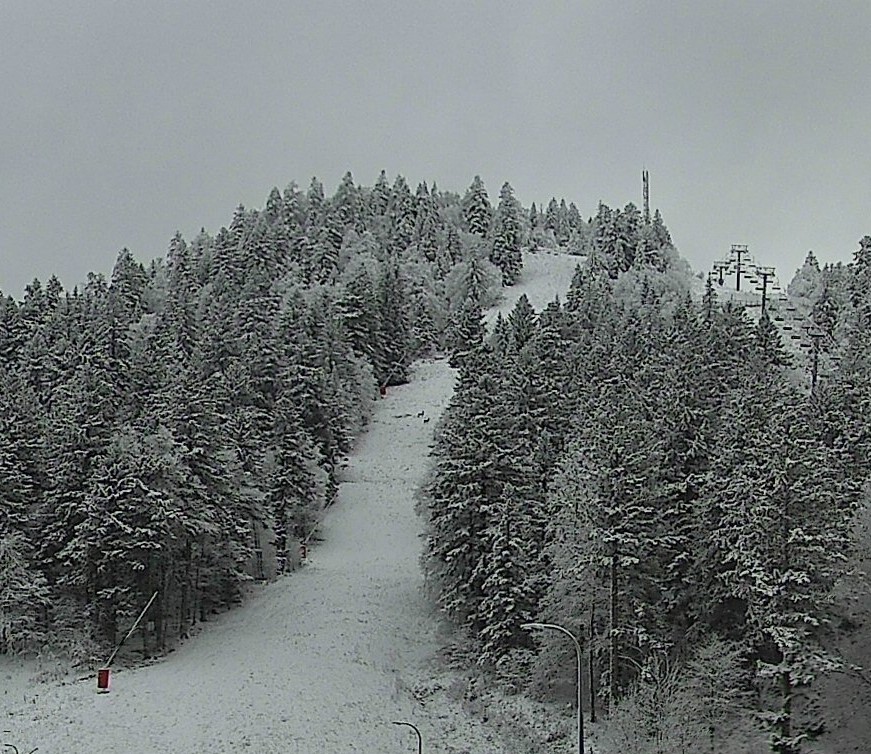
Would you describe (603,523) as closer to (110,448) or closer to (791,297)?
(110,448)

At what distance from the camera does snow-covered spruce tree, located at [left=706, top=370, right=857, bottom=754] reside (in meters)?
28.8

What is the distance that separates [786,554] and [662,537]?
6.09 m

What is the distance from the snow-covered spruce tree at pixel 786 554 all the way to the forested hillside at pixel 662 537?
0.07 meters

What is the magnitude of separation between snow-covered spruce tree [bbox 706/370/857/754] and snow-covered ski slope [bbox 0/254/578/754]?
10.8m

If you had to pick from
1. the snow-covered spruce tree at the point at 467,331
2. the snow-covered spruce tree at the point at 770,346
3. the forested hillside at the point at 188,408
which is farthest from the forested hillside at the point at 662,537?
the snow-covered spruce tree at the point at 467,331

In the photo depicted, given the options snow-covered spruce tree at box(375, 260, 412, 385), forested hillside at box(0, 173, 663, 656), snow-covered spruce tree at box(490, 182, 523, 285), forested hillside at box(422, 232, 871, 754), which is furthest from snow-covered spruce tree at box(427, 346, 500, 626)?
snow-covered spruce tree at box(490, 182, 523, 285)

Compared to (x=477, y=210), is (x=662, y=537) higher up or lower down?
lower down

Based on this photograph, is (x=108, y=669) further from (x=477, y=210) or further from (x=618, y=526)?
(x=477, y=210)

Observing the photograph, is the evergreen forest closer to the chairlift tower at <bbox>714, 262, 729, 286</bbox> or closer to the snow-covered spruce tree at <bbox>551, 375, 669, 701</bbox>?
the snow-covered spruce tree at <bbox>551, 375, 669, 701</bbox>

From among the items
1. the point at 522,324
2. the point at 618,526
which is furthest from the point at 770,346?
the point at 618,526

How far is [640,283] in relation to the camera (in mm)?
130000

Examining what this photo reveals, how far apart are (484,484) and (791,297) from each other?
11151 centimetres

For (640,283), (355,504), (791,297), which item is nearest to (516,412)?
(355,504)

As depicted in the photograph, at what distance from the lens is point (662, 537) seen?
35125 millimetres
